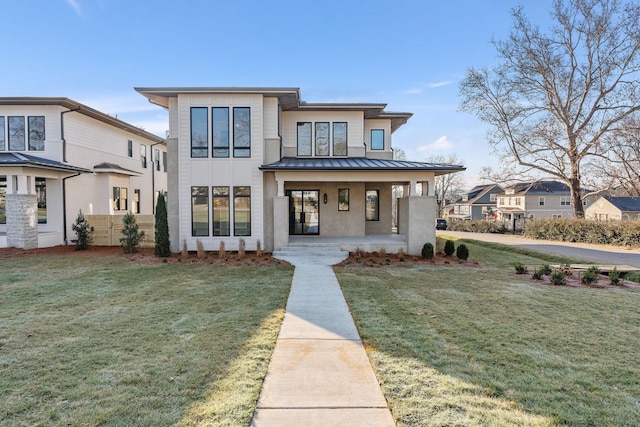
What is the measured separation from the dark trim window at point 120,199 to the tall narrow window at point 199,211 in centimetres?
924

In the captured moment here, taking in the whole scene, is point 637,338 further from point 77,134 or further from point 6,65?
point 6,65

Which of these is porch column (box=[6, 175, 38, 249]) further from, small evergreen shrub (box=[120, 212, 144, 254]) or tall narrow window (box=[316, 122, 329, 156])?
tall narrow window (box=[316, 122, 329, 156])

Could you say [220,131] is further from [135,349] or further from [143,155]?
[143,155]

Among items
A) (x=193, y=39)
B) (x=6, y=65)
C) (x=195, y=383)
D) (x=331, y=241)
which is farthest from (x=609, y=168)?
(x=6, y=65)

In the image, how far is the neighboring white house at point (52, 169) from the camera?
14.3 meters

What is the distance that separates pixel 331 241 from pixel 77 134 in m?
14.1

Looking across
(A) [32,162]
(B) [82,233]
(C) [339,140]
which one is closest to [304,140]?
(C) [339,140]

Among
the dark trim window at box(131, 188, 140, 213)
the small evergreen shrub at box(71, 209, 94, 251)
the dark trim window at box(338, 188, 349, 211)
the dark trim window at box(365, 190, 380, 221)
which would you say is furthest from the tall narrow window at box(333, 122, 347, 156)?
the dark trim window at box(131, 188, 140, 213)

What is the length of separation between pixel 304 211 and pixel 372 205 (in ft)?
12.5

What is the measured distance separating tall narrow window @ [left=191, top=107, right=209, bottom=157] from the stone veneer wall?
797 centimetres

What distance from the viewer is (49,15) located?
12883mm

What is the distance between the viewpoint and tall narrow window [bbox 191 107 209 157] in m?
13.0

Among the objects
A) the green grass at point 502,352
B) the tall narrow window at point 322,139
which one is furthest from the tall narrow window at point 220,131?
the green grass at point 502,352

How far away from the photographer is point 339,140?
15.5 m
